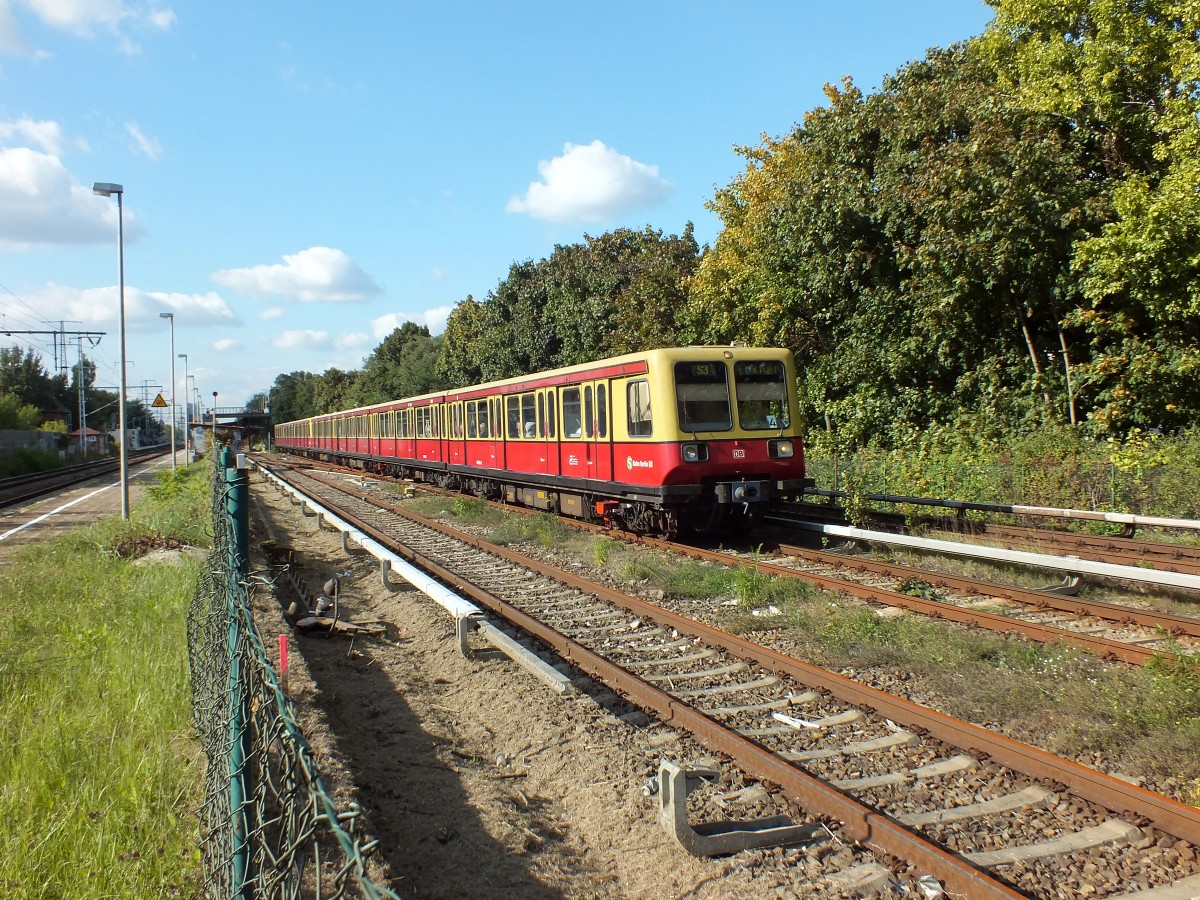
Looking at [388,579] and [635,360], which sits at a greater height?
[635,360]

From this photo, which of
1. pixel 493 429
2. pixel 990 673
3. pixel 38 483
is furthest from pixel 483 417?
pixel 38 483

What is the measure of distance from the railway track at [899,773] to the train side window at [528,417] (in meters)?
8.51

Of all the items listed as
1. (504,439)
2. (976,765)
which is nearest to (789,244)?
(504,439)

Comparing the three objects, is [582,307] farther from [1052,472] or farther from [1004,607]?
[1004,607]

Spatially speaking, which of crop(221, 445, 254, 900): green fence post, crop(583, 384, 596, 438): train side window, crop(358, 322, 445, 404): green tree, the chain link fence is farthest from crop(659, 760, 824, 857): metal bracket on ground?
crop(358, 322, 445, 404): green tree

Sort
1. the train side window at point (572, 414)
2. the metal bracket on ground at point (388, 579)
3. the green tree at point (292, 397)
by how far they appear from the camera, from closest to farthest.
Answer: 1. the metal bracket on ground at point (388, 579)
2. the train side window at point (572, 414)
3. the green tree at point (292, 397)

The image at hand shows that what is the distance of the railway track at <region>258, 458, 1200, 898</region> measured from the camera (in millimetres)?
3715

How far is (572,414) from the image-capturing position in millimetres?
14672

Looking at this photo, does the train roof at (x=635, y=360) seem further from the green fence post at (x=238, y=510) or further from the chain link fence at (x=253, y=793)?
the green fence post at (x=238, y=510)

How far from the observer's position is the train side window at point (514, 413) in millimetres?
17186

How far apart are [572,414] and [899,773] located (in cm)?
1041

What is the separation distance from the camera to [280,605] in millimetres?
9477

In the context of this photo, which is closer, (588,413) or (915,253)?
(588,413)

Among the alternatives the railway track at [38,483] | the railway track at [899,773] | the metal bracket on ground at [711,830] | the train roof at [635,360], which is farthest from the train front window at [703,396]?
the railway track at [38,483]
